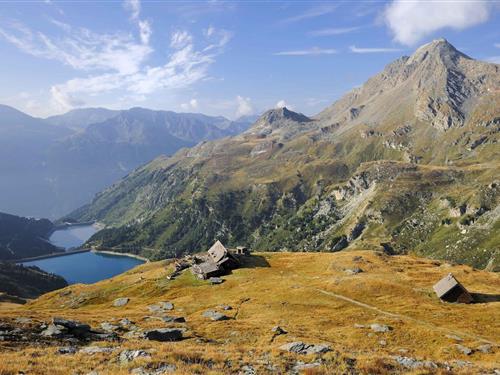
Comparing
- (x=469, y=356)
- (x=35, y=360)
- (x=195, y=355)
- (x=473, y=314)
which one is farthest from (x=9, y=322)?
(x=473, y=314)

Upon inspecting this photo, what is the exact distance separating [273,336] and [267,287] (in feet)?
126

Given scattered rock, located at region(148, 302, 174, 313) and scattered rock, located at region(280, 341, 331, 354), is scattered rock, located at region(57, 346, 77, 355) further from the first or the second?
scattered rock, located at region(148, 302, 174, 313)

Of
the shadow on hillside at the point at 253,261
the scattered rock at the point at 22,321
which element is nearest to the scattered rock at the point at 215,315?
the scattered rock at the point at 22,321

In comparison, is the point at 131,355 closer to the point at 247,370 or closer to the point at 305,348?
the point at 247,370

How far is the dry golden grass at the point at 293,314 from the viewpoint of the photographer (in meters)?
33.9

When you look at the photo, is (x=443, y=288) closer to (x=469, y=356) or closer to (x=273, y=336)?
(x=469, y=356)

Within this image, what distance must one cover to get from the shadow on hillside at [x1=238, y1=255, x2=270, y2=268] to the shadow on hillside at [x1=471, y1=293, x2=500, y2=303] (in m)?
53.8

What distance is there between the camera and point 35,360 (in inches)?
1244

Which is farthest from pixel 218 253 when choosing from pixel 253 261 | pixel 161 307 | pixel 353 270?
pixel 353 270

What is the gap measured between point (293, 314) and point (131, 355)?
42276mm

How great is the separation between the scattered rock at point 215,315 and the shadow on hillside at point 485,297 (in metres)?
47.1

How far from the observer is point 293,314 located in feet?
237

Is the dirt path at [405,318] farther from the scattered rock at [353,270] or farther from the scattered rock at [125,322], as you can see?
the scattered rock at [125,322]

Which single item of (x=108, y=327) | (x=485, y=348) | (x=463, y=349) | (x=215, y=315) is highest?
(x=108, y=327)
